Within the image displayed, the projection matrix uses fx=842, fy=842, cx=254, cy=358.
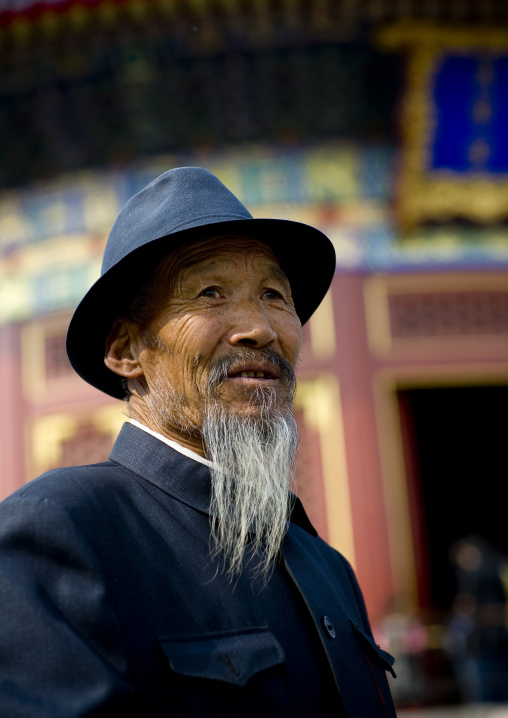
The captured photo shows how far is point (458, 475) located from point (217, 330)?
11043 millimetres

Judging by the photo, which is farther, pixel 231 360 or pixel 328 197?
pixel 328 197

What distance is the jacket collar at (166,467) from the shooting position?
4.62 feet

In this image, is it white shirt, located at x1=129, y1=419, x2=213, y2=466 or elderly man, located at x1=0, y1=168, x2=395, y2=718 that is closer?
elderly man, located at x1=0, y1=168, x2=395, y2=718

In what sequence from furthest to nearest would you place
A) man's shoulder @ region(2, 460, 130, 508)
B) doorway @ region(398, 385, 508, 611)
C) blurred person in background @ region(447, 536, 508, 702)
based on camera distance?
doorway @ region(398, 385, 508, 611)
blurred person in background @ region(447, 536, 508, 702)
man's shoulder @ region(2, 460, 130, 508)

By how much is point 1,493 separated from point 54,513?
4856mm

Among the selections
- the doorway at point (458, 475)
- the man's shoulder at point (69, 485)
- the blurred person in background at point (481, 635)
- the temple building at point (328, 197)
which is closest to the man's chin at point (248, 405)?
the man's shoulder at point (69, 485)

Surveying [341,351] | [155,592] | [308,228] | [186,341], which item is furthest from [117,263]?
[341,351]

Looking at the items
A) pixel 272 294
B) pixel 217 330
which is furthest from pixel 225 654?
pixel 272 294

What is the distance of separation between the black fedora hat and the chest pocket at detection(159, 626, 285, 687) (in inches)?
25.8

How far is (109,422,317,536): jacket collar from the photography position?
4.62 ft

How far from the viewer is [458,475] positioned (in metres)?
12.0

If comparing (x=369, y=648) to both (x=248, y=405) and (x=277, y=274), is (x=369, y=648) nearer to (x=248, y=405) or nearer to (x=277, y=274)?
(x=248, y=405)

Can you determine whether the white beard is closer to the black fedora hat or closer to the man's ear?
the man's ear

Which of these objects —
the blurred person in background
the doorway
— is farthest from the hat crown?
the doorway
